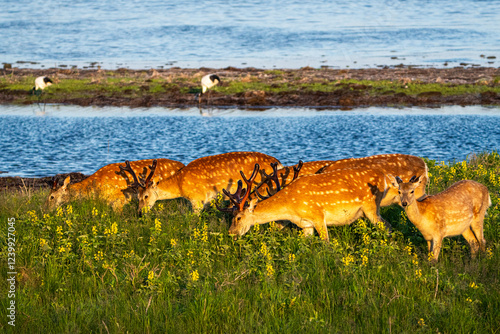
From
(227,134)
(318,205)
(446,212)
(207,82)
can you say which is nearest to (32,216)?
(318,205)

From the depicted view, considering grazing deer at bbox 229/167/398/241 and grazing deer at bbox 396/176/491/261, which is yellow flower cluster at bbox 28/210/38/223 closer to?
grazing deer at bbox 229/167/398/241

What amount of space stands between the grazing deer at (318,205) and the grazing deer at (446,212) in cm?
82

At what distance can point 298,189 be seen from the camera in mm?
9484

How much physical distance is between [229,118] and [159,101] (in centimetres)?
713

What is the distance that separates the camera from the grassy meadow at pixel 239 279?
273 inches

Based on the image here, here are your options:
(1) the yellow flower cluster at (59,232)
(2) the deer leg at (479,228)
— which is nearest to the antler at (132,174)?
(1) the yellow flower cluster at (59,232)

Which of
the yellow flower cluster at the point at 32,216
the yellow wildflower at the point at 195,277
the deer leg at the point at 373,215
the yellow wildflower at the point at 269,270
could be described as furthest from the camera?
the yellow flower cluster at the point at 32,216

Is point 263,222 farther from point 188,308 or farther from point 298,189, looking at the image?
point 188,308

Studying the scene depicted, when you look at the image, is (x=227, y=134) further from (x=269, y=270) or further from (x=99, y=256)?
(x=269, y=270)

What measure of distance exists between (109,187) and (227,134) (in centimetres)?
1652

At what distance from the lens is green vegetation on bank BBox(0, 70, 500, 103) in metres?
37.5

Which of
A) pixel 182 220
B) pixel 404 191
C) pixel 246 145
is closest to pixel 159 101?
pixel 246 145

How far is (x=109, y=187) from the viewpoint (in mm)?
12156

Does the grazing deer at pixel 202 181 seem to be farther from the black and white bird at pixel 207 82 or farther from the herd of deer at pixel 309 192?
the black and white bird at pixel 207 82
